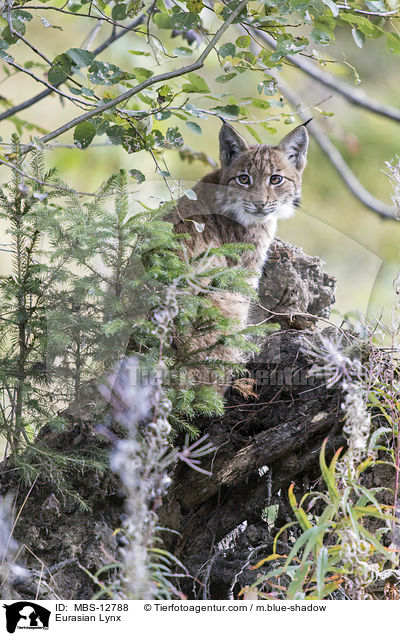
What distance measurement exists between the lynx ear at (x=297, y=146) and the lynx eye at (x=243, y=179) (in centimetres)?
20

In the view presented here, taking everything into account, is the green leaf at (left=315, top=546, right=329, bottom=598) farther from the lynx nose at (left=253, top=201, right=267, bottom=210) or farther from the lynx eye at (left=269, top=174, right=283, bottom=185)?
the lynx eye at (left=269, top=174, right=283, bottom=185)

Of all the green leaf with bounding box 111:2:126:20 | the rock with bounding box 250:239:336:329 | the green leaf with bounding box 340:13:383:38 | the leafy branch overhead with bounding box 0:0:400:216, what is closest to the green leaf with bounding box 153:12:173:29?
the leafy branch overhead with bounding box 0:0:400:216

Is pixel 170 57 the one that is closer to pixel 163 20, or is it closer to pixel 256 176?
pixel 163 20

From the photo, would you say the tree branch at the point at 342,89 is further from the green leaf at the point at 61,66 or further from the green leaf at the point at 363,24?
the green leaf at the point at 61,66

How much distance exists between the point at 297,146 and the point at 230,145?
0.29 metres

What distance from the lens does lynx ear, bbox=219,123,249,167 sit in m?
2.71

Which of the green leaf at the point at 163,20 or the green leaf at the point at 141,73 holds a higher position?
the green leaf at the point at 163,20

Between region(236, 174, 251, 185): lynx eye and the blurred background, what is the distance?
200 mm

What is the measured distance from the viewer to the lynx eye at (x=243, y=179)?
8.92 feet

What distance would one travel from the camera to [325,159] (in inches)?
127

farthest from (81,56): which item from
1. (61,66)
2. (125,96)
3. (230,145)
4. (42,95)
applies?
(230,145)
